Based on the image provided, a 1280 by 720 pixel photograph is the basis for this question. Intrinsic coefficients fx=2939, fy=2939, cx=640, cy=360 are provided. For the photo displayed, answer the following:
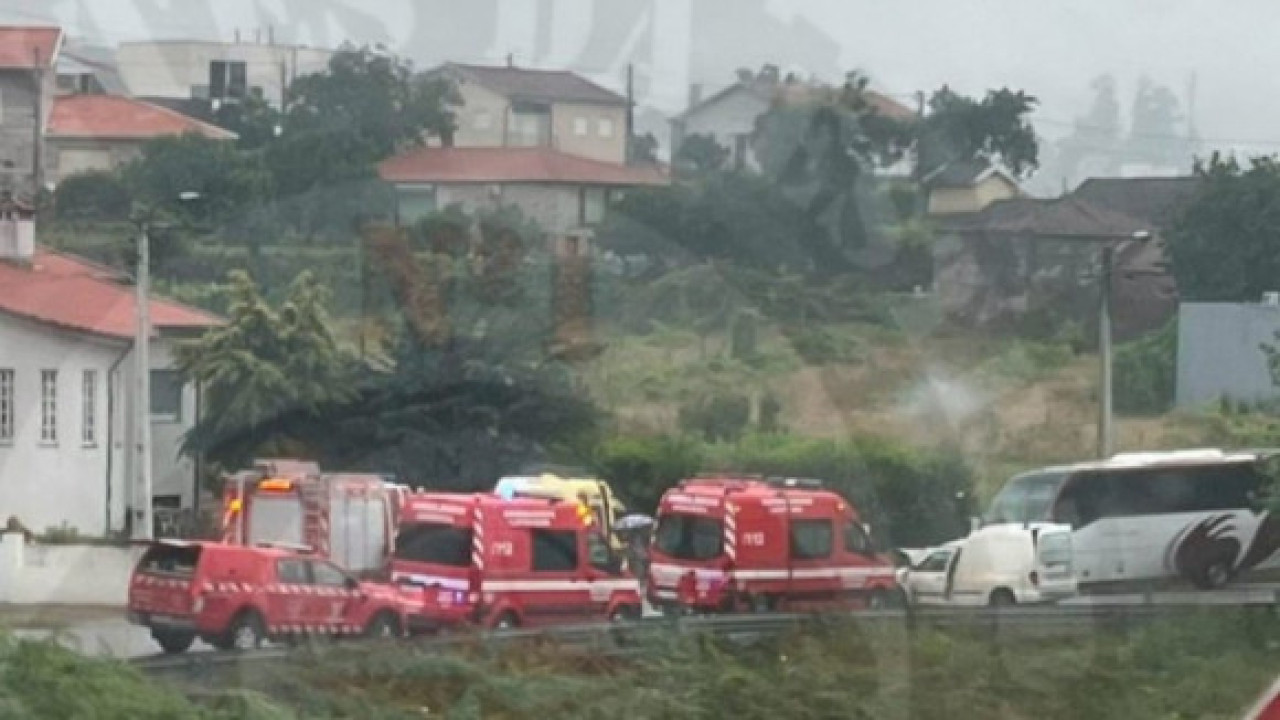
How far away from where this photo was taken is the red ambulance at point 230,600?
8492 mm

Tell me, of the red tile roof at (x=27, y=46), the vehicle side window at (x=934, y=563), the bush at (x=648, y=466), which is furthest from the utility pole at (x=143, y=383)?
the vehicle side window at (x=934, y=563)

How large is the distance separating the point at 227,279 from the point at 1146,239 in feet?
11.9

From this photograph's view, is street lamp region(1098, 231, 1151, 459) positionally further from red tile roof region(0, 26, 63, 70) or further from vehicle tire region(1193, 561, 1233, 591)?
red tile roof region(0, 26, 63, 70)

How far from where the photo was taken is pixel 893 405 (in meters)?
10.4

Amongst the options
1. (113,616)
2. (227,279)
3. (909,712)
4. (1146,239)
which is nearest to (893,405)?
(1146,239)

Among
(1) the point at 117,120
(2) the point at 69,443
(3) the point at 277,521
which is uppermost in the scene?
(1) the point at 117,120

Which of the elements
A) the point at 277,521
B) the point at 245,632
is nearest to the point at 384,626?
the point at 245,632

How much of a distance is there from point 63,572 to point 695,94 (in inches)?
100

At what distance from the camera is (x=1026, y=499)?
11.2 meters

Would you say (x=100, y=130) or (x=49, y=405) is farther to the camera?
(x=100, y=130)

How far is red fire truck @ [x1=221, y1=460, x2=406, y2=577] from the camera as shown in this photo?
892 centimetres

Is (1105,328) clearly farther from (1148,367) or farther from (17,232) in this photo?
(17,232)

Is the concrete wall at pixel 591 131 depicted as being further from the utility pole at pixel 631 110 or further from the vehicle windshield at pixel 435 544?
the vehicle windshield at pixel 435 544

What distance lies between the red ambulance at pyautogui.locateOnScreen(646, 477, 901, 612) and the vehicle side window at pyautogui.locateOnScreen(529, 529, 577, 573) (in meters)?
0.37
